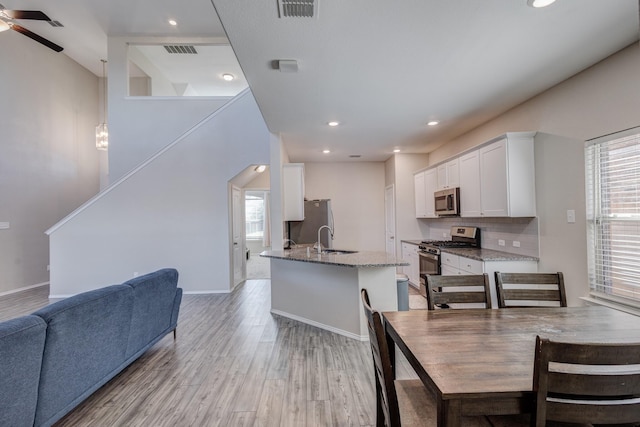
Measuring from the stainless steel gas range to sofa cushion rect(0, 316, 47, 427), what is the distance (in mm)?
4014

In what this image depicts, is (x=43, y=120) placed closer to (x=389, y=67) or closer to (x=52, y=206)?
(x=52, y=206)

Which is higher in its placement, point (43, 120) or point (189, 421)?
point (43, 120)

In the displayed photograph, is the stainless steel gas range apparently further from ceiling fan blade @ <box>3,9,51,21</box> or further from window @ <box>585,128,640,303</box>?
ceiling fan blade @ <box>3,9,51,21</box>

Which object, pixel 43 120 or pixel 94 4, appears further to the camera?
pixel 43 120

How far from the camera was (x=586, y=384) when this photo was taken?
0.94m

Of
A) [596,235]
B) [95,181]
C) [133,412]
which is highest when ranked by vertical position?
[95,181]

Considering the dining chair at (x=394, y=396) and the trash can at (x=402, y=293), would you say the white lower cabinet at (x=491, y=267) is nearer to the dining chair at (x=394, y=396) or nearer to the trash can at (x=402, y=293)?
the trash can at (x=402, y=293)

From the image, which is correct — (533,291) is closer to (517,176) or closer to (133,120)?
(517,176)

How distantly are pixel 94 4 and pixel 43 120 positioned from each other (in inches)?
110

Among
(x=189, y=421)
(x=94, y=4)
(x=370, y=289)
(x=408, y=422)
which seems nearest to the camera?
(x=408, y=422)

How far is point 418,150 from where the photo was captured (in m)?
6.08

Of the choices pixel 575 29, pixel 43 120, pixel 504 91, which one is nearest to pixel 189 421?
pixel 575 29

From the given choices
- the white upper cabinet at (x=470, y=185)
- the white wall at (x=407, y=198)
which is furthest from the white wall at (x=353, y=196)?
the white upper cabinet at (x=470, y=185)

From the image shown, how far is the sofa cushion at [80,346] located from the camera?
184 cm
